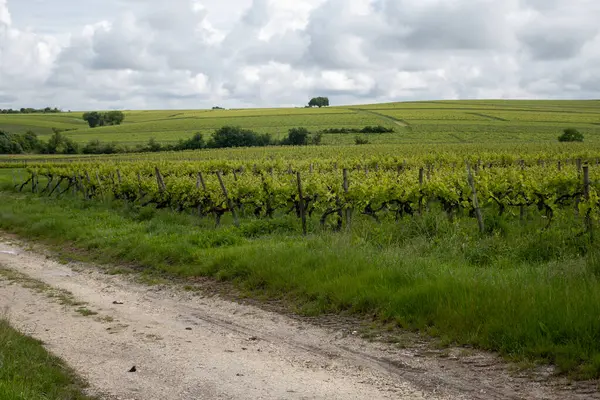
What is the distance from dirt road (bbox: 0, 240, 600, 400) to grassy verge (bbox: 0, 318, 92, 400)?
0.23m

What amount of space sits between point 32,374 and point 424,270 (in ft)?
18.5

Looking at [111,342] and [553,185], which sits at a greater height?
[553,185]

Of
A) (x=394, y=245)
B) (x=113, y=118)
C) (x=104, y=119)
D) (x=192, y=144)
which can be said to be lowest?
(x=394, y=245)

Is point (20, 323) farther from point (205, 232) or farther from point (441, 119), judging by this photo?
point (441, 119)

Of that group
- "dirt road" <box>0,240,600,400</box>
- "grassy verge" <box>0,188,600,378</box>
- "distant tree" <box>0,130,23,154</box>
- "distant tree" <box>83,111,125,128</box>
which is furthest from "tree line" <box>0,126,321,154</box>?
"dirt road" <box>0,240,600,400</box>

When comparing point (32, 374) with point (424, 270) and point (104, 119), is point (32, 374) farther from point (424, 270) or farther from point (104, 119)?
point (104, 119)

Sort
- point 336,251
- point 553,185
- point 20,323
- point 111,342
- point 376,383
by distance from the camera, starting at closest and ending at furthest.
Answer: point 376,383 < point 111,342 < point 20,323 < point 336,251 < point 553,185

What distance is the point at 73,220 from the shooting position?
65.8 ft

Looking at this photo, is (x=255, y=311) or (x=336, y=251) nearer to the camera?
(x=255, y=311)

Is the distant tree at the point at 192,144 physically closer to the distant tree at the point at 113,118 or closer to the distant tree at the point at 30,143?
the distant tree at the point at 30,143

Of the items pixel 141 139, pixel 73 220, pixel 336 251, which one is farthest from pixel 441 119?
pixel 336 251

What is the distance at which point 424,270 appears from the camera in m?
9.53

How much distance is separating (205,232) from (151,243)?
141 cm

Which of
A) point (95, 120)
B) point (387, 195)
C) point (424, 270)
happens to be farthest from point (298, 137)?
point (95, 120)
